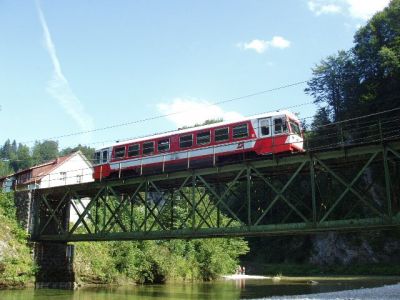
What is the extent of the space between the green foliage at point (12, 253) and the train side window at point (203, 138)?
1543cm

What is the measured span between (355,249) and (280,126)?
4176 cm

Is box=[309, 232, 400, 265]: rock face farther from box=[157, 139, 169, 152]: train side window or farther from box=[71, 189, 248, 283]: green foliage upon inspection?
box=[157, 139, 169, 152]: train side window

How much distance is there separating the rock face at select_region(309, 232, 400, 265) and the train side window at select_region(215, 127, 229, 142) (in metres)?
39.3

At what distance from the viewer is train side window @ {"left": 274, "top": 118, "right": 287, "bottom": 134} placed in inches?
1081

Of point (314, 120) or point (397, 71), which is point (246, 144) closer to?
point (397, 71)

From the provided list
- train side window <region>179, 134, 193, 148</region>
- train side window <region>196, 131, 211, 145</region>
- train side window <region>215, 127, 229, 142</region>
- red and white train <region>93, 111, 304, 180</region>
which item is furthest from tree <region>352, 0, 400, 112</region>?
train side window <region>179, 134, 193, 148</region>

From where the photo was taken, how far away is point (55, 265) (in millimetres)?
35812

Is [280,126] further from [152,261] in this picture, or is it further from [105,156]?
[152,261]

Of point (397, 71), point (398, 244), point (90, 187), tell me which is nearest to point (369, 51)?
point (397, 71)

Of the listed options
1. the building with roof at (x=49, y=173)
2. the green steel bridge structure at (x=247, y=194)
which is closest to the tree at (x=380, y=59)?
the green steel bridge structure at (x=247, y=194)

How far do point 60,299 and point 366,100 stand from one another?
46.3 metres

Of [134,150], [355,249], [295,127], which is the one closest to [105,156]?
[134,150]

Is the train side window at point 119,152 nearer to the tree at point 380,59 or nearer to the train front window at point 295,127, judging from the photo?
the train front window at point 295,127

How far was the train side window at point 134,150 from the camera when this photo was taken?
33.8 metres
